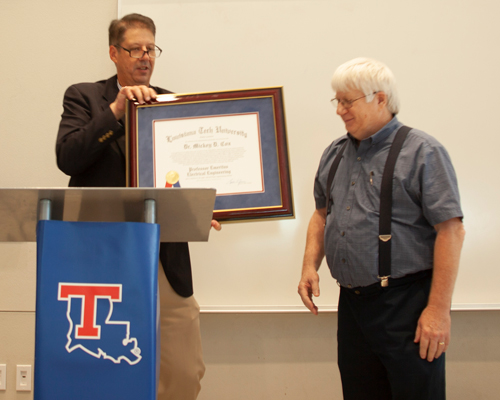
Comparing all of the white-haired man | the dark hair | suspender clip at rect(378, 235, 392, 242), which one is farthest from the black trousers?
the dark hair

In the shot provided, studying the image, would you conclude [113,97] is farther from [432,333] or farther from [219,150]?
[432,333]

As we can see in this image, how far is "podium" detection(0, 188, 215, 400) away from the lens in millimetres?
979

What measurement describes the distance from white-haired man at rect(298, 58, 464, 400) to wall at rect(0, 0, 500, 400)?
83cm

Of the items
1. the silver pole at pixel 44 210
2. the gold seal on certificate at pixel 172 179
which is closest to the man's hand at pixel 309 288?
the gold seal on certificate at pixel 172 179

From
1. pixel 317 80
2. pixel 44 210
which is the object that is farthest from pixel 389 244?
pixel 317 80

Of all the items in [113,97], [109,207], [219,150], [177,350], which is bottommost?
[177,350]

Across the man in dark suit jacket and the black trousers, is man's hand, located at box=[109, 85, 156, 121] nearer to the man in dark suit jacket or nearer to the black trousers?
the man in dark suit jacket

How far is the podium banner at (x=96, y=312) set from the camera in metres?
0.98

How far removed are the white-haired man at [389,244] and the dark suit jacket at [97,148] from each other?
23.0 inches

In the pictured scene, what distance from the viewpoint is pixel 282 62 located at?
8.36 feet

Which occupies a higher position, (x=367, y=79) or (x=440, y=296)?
(x=367, y=79)

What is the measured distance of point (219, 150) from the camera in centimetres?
167

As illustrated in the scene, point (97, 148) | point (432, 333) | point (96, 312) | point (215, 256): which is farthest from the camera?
point (215, 256)

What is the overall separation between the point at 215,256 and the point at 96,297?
151 centimetres
